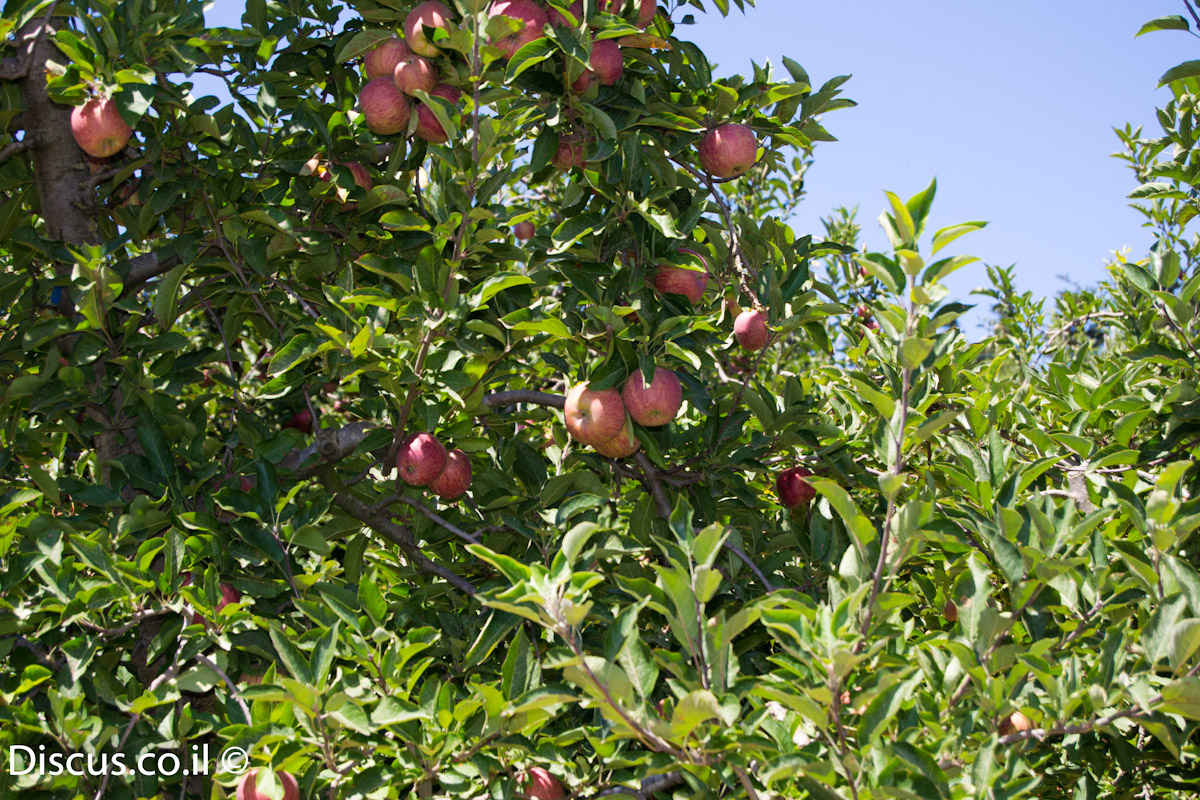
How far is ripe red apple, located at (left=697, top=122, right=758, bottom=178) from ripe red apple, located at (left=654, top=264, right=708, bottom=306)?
0.99 ft

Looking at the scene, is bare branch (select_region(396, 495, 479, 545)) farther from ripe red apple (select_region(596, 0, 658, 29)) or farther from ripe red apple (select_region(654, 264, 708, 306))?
ripe red apple (select_region(596, 0, 658, 29))

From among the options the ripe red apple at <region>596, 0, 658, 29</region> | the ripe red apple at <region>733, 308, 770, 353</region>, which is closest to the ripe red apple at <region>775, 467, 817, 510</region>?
the ripe red apple at <region>733, 308, 770, 353</region>

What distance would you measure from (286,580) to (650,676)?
114 centimetres

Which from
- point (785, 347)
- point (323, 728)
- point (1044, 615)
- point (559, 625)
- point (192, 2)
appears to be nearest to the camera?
point (559, 625)

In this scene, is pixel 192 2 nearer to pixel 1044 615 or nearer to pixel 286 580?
pixel 286 580

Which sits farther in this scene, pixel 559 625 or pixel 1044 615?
pixel 1044 615

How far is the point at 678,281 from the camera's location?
2.39 m

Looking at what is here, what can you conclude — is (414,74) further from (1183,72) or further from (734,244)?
(1183,72)

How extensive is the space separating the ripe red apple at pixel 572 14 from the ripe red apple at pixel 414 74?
34 cm

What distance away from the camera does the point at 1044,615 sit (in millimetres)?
1786

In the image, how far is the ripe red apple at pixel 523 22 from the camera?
224 centimetres

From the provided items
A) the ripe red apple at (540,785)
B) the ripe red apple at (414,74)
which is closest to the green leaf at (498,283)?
the ripe red apple at (414,74)

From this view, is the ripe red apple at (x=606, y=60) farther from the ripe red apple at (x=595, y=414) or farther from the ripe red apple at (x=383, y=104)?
the ripe red apple at (x=595, y=414)

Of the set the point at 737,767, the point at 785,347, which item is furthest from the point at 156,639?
the point at 785,347
